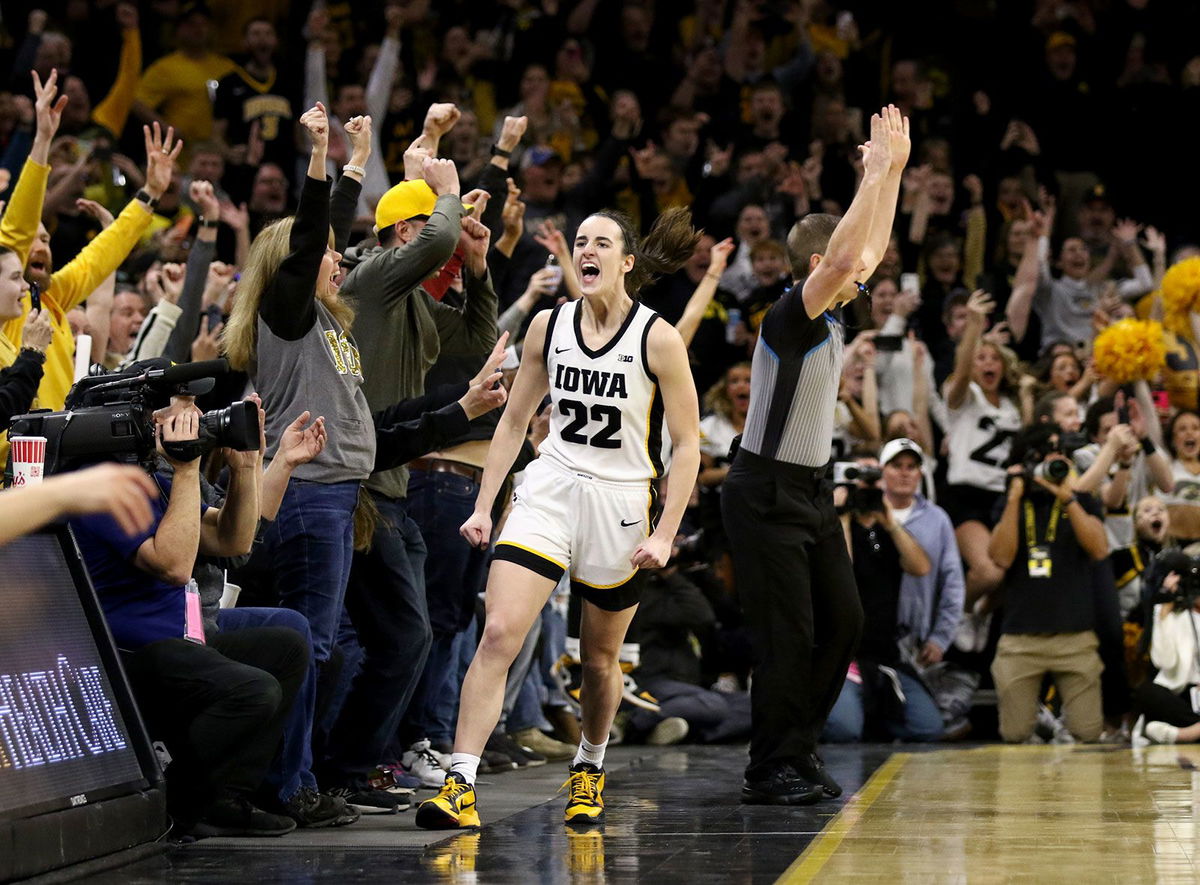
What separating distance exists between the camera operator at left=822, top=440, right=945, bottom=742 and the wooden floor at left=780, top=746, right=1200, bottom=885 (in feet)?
4.51

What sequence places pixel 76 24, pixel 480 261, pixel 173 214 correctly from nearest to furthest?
pixel 480 261 < pixel 173 214 < pixel 76 24

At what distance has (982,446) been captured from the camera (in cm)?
1150

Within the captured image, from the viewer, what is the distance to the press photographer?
16.5 feet

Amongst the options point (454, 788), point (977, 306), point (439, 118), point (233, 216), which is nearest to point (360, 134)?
point (439, 118)

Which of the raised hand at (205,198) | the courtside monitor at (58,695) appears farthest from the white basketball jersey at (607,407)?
the raised hand at (205,198)

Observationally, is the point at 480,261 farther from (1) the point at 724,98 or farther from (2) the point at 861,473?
(1) the point at 724,98

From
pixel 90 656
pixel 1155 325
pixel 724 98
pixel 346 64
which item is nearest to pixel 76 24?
pixel 346 64

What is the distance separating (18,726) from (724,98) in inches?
439

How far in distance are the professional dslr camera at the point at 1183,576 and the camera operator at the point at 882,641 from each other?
1356mm

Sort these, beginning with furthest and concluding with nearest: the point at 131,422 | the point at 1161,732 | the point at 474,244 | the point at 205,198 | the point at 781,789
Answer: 1. the point at 1161,732
2. the point at 205,198
3. the point at 474,244
4. the point at 781,789
5. the point at 131,422

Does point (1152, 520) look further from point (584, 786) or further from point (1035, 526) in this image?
point (584, 786)

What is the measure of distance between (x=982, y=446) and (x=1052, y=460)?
45.8 inches

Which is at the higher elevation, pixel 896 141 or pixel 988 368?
pixel 896 141

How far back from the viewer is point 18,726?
4.59 m
